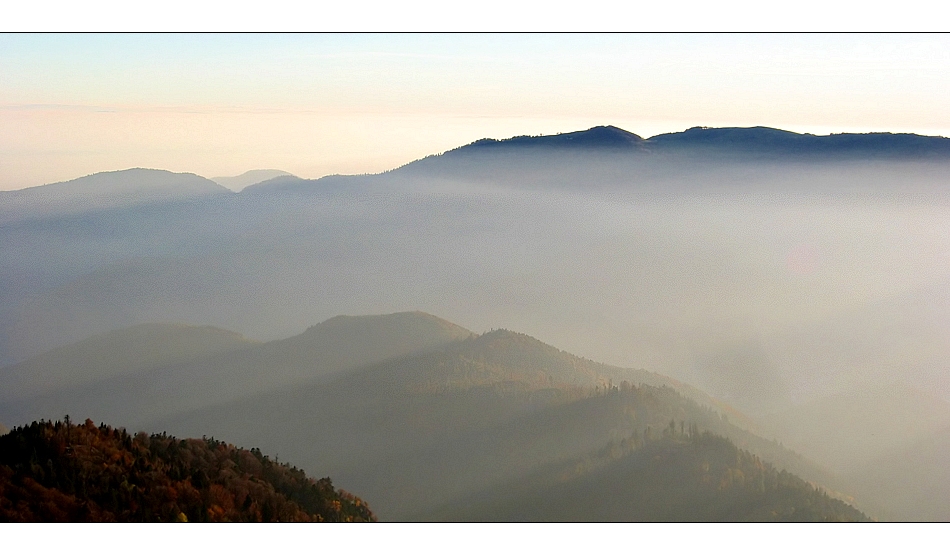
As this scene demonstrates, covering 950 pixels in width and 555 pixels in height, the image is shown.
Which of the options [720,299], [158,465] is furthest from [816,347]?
[158,465]

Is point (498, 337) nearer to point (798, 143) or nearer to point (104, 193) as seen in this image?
point (104, 193)

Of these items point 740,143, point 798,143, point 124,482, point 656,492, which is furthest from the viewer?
point 798,143

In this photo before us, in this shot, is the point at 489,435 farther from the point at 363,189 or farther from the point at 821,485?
the point at 363,189

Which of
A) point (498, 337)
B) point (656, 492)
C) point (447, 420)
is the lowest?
point (447, 420)

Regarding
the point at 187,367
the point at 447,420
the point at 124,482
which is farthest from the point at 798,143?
the point at 124,482

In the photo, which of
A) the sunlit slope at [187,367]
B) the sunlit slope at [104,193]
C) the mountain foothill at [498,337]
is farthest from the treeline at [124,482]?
the sunlit slope at [104,193]

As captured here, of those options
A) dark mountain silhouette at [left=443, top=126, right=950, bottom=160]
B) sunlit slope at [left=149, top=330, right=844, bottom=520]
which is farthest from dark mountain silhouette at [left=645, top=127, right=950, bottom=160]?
sunlit slope at [left=149, top=330, right=844, bottom=520]
